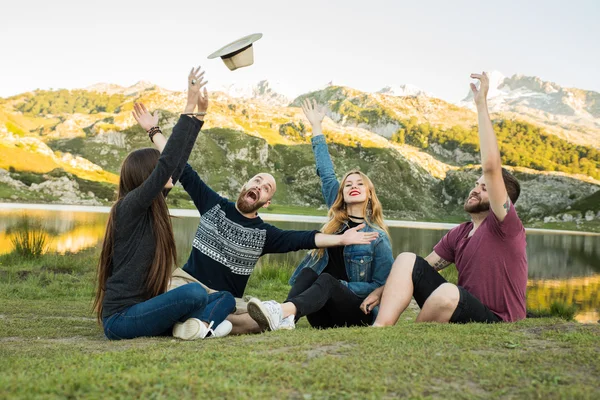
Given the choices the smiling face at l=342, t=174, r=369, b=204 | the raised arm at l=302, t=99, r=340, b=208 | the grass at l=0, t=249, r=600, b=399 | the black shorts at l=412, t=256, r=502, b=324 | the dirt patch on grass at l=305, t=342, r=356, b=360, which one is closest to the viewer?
the grass at l=0, t=249, r=600, b=399

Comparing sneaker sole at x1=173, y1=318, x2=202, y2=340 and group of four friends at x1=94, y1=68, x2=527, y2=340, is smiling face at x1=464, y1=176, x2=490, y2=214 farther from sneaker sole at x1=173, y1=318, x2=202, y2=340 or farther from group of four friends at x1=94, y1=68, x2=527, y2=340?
sneaker sole at x1=173, y1=318, x2=202, y2=340

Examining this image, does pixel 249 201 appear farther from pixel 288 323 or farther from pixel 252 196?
pixel 288 323

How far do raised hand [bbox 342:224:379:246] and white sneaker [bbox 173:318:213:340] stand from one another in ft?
5.77

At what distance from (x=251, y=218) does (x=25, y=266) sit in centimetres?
1007

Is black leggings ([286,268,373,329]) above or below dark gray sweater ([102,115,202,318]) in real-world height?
below

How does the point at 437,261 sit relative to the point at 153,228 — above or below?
below

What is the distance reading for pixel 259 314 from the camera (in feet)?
17.4

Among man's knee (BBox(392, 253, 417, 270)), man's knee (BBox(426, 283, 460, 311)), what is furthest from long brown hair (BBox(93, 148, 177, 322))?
man's knee (BBox(426, 283, 460, 311))

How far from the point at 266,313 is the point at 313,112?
3751 mm

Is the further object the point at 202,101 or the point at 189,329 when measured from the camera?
the point at 202,101

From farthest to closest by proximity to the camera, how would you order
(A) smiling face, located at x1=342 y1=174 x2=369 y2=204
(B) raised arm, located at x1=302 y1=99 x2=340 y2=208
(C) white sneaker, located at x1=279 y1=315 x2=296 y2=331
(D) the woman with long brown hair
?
(B) raised arm, located at x1=302 y1=99 x2=340 y2=208, (A) smiling face, located at x1=342 y1=174 x2=369 y2=204, (C) white sneaker, located at x1=279 y1=315 x2=296 y2=331, (D) the woman with long brown hair

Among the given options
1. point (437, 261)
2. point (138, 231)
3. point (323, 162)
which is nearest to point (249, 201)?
point (138, 231)

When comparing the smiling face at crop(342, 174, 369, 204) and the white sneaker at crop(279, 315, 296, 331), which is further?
the smiling face at crop(342, 174, 369, 204)

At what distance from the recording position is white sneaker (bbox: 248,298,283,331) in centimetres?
524
